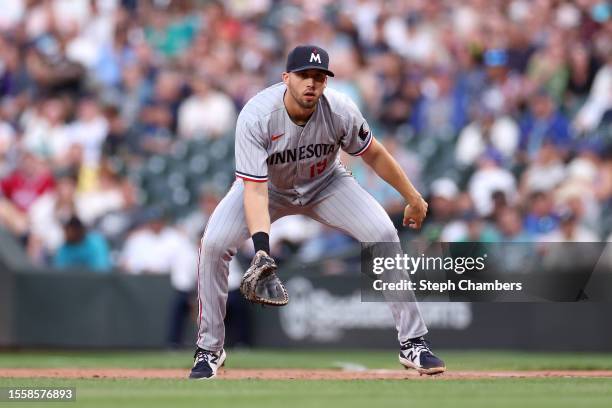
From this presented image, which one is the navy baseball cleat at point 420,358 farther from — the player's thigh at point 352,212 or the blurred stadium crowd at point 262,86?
the blurred stadium crowd at point 262,86

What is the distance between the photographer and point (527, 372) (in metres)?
9.09

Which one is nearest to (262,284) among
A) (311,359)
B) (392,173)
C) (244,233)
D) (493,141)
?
(244,233)

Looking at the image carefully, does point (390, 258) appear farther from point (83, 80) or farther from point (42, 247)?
point (83, 80)

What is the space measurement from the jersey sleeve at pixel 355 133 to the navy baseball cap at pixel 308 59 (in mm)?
397

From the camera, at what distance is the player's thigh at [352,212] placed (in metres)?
8.22

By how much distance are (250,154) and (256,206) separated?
1.04 ft

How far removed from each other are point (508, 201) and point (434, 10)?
4.18 metres

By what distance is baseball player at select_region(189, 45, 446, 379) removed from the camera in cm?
782

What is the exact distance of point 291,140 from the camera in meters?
8.04

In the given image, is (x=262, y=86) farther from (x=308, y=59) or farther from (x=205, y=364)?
(x=308, y=59)

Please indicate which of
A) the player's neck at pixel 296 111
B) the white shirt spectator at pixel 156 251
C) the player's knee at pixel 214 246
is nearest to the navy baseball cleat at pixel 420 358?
the player's knee at pixel 214 246

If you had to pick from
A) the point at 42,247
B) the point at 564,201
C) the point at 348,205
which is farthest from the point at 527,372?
the point at 42,247

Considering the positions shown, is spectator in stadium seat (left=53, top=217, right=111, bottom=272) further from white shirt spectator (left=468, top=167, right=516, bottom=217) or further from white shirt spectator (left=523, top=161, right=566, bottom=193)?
white shirt spectator (left=523, top=161, right=566, bottom=193)

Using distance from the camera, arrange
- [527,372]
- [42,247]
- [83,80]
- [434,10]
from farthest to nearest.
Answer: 1. [83,80]
2. [434,10]
3. [42,247]
4. [527,372]
